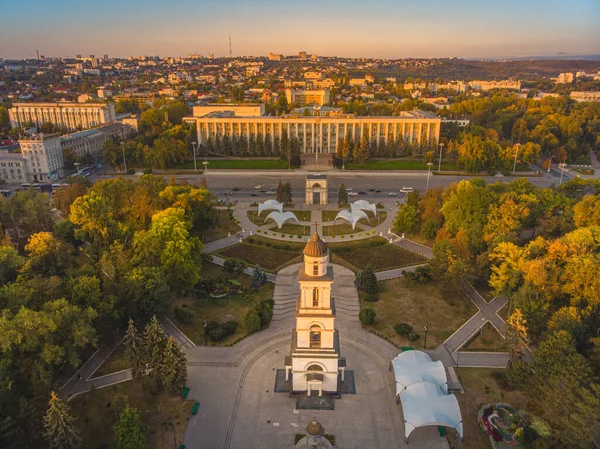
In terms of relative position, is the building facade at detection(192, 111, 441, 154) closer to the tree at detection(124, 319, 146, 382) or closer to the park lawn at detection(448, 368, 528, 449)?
the park lawn at detection(448, 368, 528, 449)

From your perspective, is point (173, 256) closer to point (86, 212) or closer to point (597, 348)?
point (86, 212)

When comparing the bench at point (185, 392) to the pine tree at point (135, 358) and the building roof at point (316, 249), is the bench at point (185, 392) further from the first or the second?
the building roof at point (316, 249)

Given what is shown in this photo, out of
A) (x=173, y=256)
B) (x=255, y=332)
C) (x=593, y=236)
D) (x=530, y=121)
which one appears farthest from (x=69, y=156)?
(x=530, y=121)

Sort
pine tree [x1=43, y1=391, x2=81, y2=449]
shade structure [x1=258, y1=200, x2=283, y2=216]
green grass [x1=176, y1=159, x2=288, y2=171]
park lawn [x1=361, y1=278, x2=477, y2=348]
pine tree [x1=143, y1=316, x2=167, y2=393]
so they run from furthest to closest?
green grass [x1=176, y1=159, x2=288, y2=171], shade structure [x1=258, y1=200, x2=283, y2=216], park lawn [x1=361, y1=278, x2=477, y2=348], pine tree [x1=143, y1=316, x2=167, y2=393], pine tree [x1=43, y1=391, x2=81, y2=449]

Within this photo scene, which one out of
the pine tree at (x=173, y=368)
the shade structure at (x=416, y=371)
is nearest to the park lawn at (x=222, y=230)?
the pine tree at (x=173, y=368)

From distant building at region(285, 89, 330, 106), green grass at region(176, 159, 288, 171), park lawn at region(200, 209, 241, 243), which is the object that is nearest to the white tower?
park lawn at region(200, 209, 241, 243)

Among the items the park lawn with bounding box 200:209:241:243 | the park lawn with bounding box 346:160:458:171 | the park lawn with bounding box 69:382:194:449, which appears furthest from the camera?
the park lawn with bounding box 346:160:458:171

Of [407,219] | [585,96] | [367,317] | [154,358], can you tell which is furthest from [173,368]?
[585,96]
